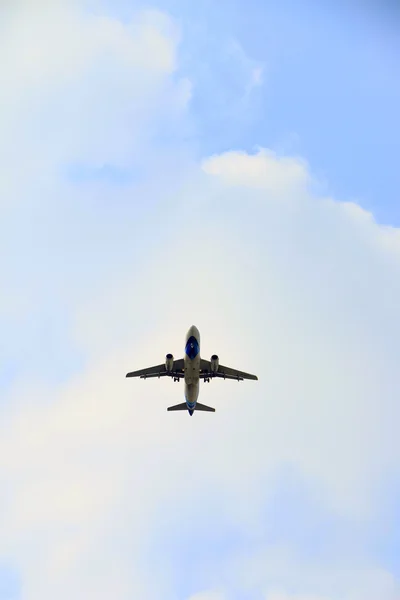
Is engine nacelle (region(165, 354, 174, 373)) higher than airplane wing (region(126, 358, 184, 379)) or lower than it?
lower

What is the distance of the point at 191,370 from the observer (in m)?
77.8

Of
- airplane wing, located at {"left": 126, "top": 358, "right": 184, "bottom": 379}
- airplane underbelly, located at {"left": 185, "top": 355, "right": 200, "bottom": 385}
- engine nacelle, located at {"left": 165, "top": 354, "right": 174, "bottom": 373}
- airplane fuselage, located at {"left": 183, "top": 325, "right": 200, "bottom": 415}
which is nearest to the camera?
airplane fuselage, located at {"left": 183, "top": 325, "right": 200, "bottom": 415}

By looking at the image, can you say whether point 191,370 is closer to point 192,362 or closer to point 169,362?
point 192,362

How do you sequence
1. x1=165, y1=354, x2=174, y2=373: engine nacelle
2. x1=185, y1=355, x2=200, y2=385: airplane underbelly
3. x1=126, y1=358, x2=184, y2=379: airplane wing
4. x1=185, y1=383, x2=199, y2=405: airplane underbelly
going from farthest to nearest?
x1=126, y1=358, x2=184, y2=379: airplane wing < x1=185, y1=383, x2=199, y2=405: airplane underbelly < x1=165, y1=354, x2=174, y2=373: engine nacelle < x1=185, y1=355, x2=200, y2=385: airplane underbelly

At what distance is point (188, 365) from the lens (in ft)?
253

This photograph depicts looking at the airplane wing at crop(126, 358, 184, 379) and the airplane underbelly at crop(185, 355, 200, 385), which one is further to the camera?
the airplane wing at crop(126, 358, 184, 379)

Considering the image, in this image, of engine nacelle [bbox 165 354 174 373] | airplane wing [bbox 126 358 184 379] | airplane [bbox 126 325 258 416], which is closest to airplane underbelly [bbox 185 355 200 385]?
airplane [bbox 126 325 258 416]

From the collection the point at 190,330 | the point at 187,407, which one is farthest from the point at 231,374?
the point at 190,330

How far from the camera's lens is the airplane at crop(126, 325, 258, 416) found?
75625 mm

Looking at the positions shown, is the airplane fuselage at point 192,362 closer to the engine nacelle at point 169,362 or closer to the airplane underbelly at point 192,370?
the airplane underbelly at point 192,370

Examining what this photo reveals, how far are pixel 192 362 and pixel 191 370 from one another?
178 centimetres

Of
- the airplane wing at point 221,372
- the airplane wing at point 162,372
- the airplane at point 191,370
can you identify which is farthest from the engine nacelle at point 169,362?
the airplane wing at point 221,372

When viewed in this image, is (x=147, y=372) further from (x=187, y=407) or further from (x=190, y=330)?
(x=190, y=330)

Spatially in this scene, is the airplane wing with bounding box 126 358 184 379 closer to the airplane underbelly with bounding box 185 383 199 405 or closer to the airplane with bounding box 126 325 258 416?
the airplane with bounding box 126 325 258 416
